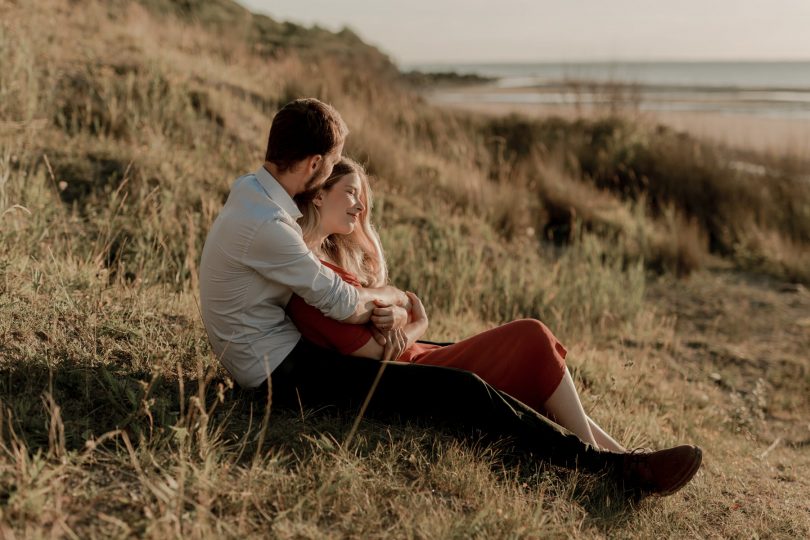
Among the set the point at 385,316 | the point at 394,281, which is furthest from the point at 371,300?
the point at 394,281

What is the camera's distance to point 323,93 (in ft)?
32.6

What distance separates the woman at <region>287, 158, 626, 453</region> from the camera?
325 centimetres

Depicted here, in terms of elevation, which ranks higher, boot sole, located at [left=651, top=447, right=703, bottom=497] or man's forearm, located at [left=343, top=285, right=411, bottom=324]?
man's forearm, located at [left=343, top=285, right=411, bottom=324]

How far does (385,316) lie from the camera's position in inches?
128

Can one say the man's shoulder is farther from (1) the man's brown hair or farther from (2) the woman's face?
(2) the woman's face

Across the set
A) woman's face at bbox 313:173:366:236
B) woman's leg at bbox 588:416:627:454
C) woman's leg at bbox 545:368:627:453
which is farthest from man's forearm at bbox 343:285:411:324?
woman's leg at bbox 588:416:627:454

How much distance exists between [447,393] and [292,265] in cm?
83

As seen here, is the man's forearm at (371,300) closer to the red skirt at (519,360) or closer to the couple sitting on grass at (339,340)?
the couple sitting on grass at (339,340)

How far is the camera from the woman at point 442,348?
3250 millimetres

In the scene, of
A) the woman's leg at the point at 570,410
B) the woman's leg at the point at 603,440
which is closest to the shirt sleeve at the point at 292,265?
the woman's leg at the point at 570,410

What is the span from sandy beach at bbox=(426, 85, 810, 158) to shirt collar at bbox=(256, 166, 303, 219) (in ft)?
33.1

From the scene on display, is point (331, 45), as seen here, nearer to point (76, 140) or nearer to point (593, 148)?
point (593, 148)

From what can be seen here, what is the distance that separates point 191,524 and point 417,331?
4.55 ft

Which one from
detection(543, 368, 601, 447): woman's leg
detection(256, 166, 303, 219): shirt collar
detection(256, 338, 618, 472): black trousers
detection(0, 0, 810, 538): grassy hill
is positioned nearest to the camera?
detection(0, 0, 810, 538): grassy hill
